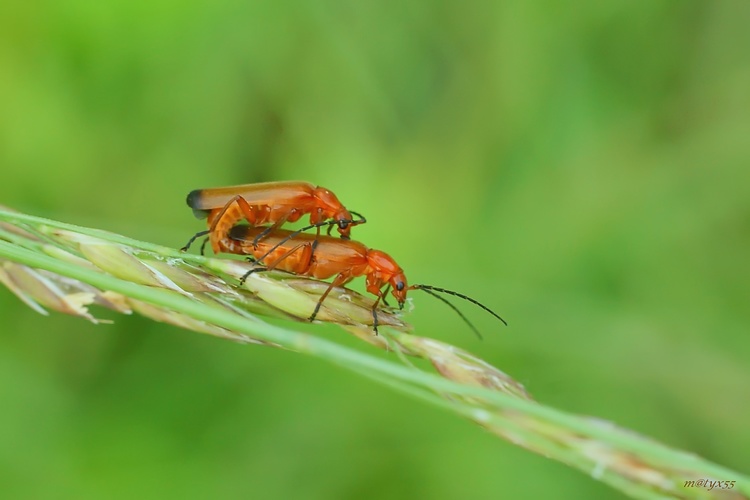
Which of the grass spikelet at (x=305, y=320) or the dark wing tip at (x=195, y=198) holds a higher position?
the dark wing tip at (x=195, y=198)

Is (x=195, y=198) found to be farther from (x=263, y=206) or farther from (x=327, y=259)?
(x=327, y=259)

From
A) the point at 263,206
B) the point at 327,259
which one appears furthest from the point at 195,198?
the point at 327,259

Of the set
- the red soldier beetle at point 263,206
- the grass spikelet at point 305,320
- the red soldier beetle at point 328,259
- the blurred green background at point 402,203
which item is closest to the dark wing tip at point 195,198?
the red soldier beetle at point 263,206

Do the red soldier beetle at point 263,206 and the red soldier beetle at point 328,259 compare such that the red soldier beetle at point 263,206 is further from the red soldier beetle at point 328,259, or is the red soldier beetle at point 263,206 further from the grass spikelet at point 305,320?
the grass spikelet at point 305,320

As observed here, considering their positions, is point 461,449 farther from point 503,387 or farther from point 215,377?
point 503,387

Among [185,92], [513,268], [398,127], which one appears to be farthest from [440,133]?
[185,92]

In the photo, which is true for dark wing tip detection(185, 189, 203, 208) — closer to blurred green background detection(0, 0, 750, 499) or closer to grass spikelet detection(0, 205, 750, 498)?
blurred green background detection(0, 0, 750, 499)

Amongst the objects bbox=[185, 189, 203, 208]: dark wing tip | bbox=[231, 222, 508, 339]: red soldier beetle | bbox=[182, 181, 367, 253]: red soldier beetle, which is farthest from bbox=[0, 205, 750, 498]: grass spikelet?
bbox=[185, 189, 203, 208]: dark wing tip
